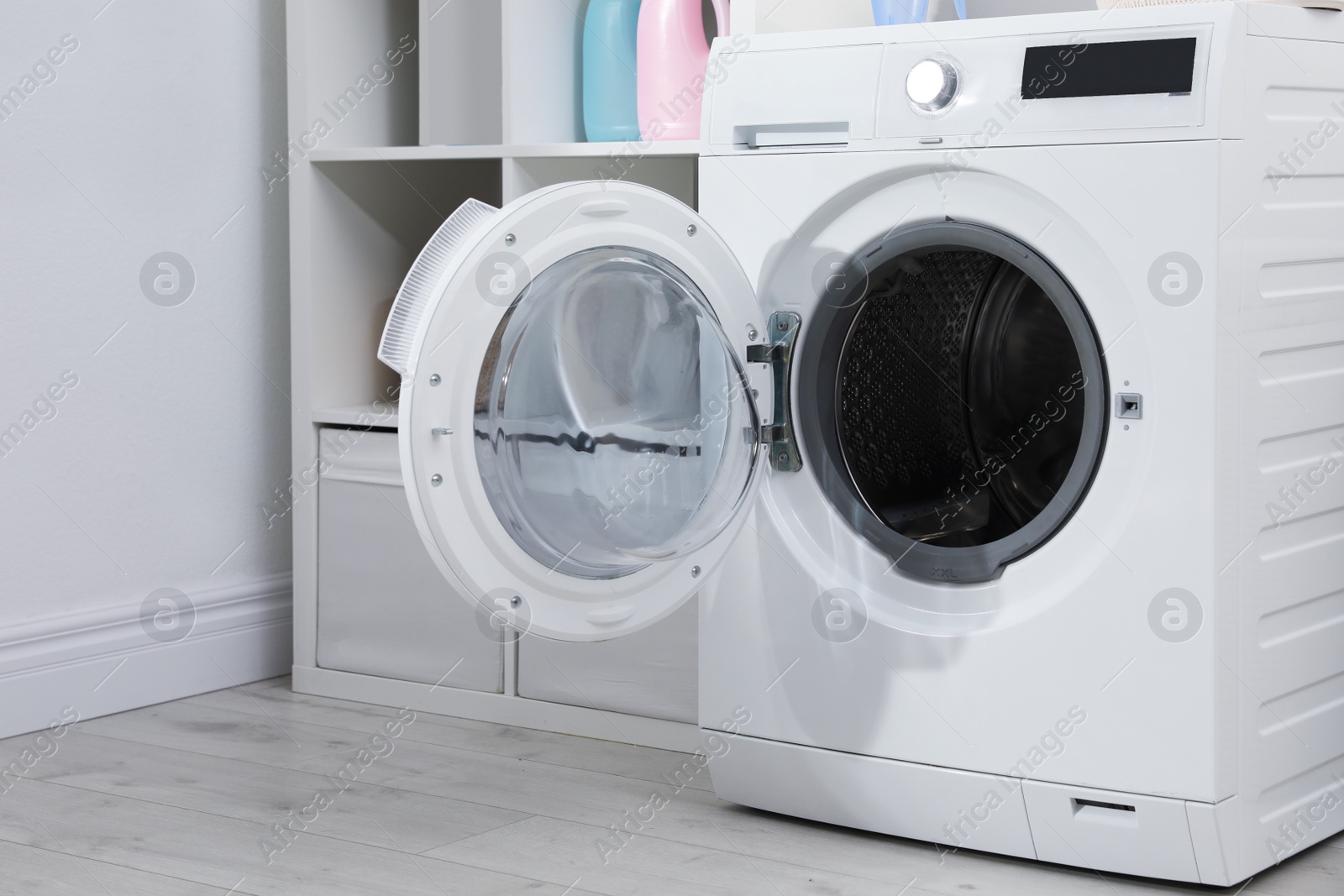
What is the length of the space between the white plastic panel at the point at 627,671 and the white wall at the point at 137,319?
1.90 feet

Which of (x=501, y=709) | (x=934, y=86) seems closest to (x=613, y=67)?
(x=934, y=86)

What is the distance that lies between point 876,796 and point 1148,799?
11.5 inches

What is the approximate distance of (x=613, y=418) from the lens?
4.53 ft

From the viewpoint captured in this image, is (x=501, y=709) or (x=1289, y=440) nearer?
(x=1289, y=440)

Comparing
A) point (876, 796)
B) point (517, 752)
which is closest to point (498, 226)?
point (876, 796)

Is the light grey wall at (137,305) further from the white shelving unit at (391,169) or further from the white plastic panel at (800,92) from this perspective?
the white plastic panel at (800,92)

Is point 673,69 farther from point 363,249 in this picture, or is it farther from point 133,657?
point 133,657

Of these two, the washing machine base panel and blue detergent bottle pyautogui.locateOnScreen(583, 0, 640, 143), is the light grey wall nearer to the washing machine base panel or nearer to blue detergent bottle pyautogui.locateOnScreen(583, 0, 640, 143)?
blue detergent bottle pyautogui.locateOnScreen(583, 0, 640, 143)

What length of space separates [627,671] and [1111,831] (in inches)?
29.5

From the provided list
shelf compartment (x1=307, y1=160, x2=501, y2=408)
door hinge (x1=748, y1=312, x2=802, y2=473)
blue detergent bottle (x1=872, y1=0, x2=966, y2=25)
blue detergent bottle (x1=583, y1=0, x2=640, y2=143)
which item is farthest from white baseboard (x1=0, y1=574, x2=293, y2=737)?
blue detergent bottle (x1=872, y1=0, x2=966, y2=25)

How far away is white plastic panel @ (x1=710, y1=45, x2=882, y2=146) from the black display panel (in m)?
0.17

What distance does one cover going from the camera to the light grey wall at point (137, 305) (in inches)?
75.7

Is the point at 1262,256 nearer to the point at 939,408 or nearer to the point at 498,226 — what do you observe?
the point at 939,408

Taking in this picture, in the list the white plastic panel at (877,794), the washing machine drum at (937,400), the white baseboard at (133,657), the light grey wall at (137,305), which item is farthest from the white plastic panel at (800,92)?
the white baseboard at (133,657)
